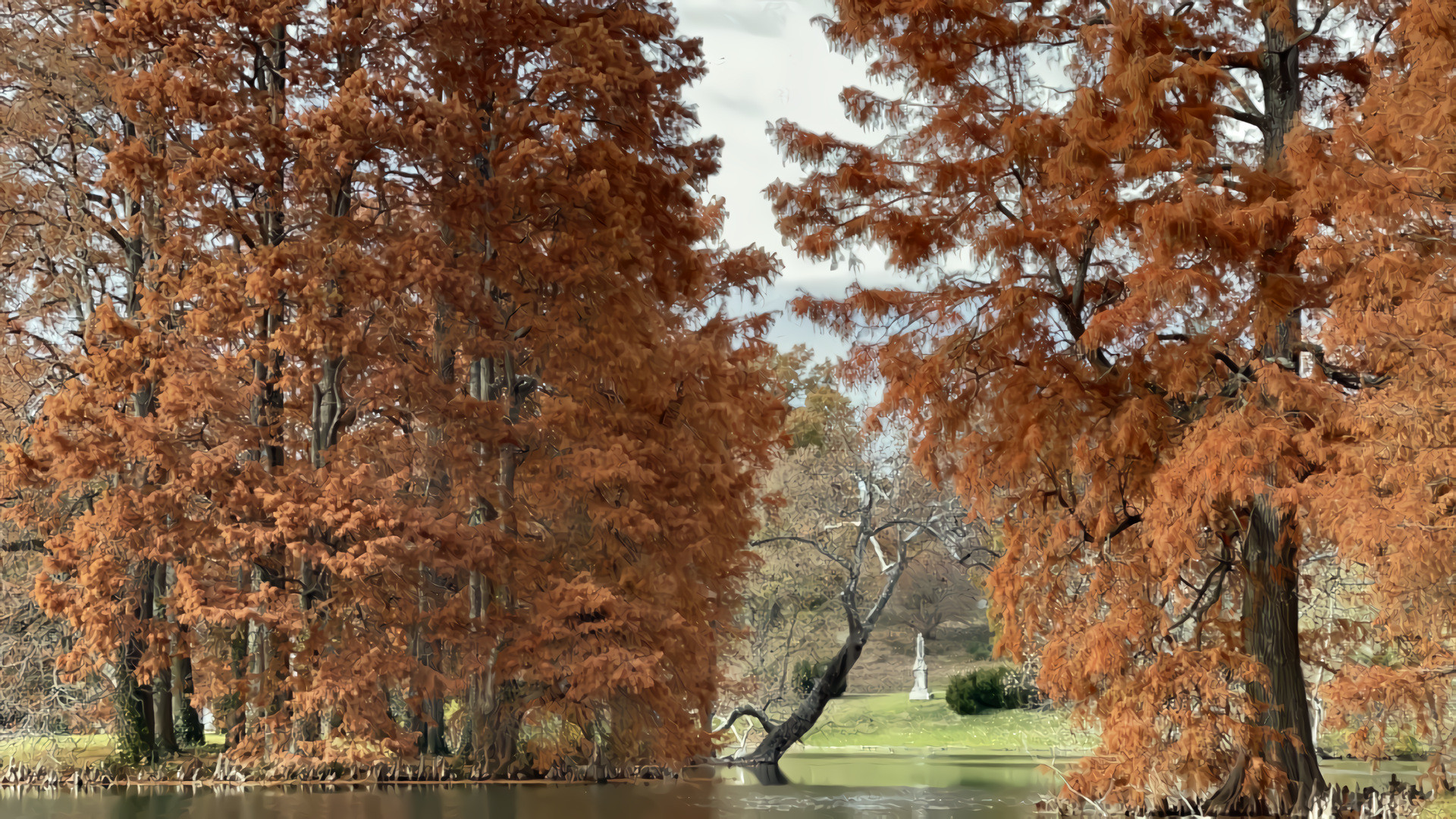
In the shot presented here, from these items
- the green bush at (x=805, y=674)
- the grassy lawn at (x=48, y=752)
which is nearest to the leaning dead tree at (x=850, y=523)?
the green bush at (x=805, y=674)

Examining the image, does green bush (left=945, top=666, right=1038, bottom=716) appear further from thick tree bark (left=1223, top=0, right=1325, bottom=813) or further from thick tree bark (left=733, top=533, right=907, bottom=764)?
thick tree bark (left=1223, top=0, right=1325, bottom=813)

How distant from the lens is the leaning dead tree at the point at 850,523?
1886 cm

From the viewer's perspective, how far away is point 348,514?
1266 cm

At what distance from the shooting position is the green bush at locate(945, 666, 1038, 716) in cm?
2700

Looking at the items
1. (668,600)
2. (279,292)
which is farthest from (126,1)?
(668,600)

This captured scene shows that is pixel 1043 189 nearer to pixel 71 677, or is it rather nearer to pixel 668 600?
pixel 668 600

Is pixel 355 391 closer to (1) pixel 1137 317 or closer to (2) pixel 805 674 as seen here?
(1) pixel 1137 317

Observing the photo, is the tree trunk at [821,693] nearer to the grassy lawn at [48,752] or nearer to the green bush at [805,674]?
the green bush at [805,674]

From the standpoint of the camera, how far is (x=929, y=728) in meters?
27.0

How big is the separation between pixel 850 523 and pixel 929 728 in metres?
8.58

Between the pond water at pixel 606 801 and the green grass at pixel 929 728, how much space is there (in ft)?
30.7

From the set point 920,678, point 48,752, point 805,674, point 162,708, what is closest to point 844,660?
point 805,674

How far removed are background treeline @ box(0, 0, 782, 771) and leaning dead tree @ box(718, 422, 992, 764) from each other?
3.24 m

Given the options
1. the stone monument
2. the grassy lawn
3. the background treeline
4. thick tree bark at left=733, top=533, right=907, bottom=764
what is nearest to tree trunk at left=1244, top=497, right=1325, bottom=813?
the background treeline
